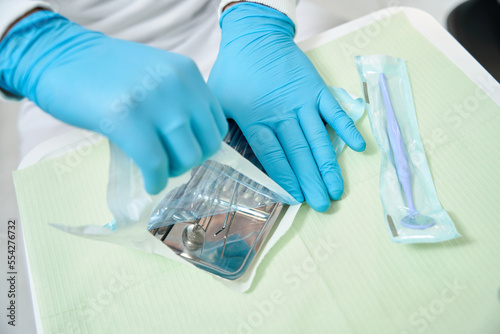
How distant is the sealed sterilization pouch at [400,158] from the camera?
0.68m

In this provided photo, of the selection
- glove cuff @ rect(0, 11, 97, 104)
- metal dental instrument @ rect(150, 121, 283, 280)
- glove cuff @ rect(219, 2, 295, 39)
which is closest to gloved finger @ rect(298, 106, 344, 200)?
metal dental instrument @ rect(150, 121, 283, 280)

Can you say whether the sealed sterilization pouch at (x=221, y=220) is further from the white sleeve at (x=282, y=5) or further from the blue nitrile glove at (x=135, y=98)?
the white sleeve at (x=282, y=5)

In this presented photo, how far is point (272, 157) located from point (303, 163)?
68 mm

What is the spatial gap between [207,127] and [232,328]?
0.37m

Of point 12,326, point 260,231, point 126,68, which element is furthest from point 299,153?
point 12,326

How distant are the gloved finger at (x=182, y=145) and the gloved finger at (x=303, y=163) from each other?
28 centimetres

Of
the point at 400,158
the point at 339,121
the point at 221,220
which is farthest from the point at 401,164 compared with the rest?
the point at 221,220

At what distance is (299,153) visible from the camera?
79cm

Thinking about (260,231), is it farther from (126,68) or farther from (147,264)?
(126,68)

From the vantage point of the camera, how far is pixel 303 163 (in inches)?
30.6

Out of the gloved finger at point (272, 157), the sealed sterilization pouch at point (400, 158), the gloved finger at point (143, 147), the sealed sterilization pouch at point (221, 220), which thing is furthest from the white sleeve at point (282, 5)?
the gloved finger at point (143, 147)

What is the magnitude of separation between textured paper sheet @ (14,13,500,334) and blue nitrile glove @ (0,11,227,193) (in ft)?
0.91

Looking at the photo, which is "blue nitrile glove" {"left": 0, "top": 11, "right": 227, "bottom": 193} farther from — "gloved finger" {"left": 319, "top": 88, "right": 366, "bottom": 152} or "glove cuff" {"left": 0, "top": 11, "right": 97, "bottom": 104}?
"gloved finger" {"left": 319, "top": 88, "right": 366, "bottom": 152}

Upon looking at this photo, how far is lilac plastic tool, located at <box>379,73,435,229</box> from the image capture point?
27.2 inches
